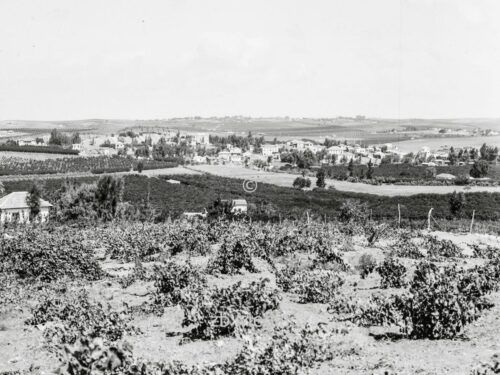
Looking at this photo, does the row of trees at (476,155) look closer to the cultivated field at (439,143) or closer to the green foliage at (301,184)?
the cultivated field at (439,143)

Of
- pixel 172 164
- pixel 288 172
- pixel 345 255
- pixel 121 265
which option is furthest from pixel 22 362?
pixel 172 164

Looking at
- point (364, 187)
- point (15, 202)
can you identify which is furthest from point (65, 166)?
point (364, 187)

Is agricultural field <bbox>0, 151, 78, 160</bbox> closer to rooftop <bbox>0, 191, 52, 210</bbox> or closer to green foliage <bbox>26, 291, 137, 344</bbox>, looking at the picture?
rooftop <bbox>0, 191, 52, 210</bbox>

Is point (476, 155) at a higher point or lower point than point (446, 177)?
higher

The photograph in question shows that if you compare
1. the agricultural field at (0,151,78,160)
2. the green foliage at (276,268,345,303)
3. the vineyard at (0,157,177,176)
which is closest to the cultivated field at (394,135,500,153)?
the vineyard at (0,157,177,176)

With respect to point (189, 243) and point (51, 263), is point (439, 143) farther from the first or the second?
point (51, 263)

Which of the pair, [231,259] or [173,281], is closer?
[173,281]

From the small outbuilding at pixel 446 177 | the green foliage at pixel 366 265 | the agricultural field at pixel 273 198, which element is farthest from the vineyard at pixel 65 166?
the green foliage at pixel 366 265
